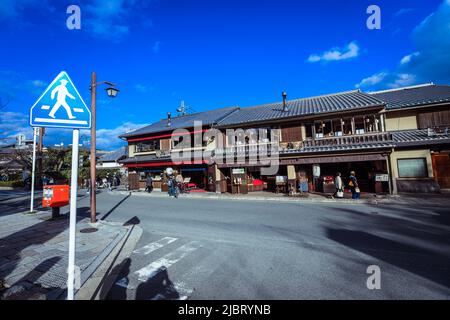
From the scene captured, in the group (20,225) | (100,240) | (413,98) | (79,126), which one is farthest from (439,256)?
(413,98)

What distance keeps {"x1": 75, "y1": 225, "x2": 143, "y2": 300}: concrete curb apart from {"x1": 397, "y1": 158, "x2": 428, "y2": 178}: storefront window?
58.2 feet

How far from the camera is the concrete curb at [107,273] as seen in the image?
11.8ft

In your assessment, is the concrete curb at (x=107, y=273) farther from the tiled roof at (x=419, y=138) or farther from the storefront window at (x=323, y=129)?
the tiled roof at (x=419, y=138)

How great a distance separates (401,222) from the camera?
26.1 ft

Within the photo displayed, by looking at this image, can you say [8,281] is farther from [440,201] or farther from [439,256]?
[440,201]

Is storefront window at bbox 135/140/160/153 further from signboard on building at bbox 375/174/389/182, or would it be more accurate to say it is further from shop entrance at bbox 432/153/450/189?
shop entrance at bbox 432/153/450/189

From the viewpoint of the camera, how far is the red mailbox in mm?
9438

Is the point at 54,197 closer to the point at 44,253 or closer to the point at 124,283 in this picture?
the point at 44,253

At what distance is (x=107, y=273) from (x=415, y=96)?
77.2ft

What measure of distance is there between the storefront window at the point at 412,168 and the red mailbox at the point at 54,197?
803 inches

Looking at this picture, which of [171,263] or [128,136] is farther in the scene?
[128,136]

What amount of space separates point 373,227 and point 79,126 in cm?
874

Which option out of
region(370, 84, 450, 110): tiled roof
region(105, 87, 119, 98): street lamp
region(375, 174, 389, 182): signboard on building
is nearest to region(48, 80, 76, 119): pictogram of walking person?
region(105, 87, 119, 98): street lamp

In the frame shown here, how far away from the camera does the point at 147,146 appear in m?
25.8
